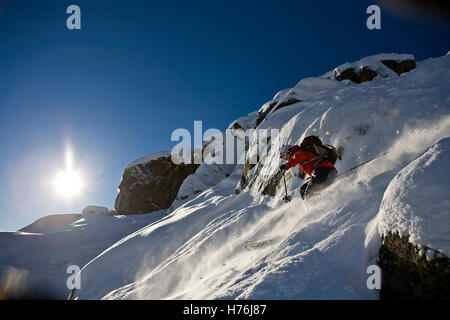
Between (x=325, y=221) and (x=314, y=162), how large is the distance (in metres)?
2.05

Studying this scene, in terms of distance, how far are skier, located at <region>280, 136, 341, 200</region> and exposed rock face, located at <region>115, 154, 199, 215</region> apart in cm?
4247

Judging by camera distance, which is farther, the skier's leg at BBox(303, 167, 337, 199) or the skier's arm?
the skier's arm

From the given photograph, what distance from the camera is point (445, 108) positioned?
5.52 metres

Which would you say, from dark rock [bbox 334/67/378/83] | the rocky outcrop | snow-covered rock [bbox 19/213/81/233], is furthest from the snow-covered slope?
snow-covered rock [bbox 19/213/81/233]

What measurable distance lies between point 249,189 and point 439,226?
389 inches

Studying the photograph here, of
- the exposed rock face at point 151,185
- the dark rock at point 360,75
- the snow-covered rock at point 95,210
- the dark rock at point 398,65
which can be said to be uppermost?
the dark rock at point 398,65

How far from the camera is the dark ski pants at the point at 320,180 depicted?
5668 mm

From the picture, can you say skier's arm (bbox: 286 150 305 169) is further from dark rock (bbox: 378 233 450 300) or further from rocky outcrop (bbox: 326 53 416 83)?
rocky outcrop (bbox: 326 53 416 83)

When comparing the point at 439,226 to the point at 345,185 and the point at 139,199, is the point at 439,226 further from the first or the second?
the point at 139,199

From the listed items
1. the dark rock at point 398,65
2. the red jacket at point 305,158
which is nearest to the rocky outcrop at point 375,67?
the dark rock at point 398,65

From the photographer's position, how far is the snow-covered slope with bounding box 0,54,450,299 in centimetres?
288

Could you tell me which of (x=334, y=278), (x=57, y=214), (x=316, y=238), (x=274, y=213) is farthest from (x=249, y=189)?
(x=57, y=214)

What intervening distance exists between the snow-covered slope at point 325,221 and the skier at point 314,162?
267 millimetres

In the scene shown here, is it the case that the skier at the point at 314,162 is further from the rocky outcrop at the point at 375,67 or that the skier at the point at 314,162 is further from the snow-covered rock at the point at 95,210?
the snow-covered rock at the point at 95,210
